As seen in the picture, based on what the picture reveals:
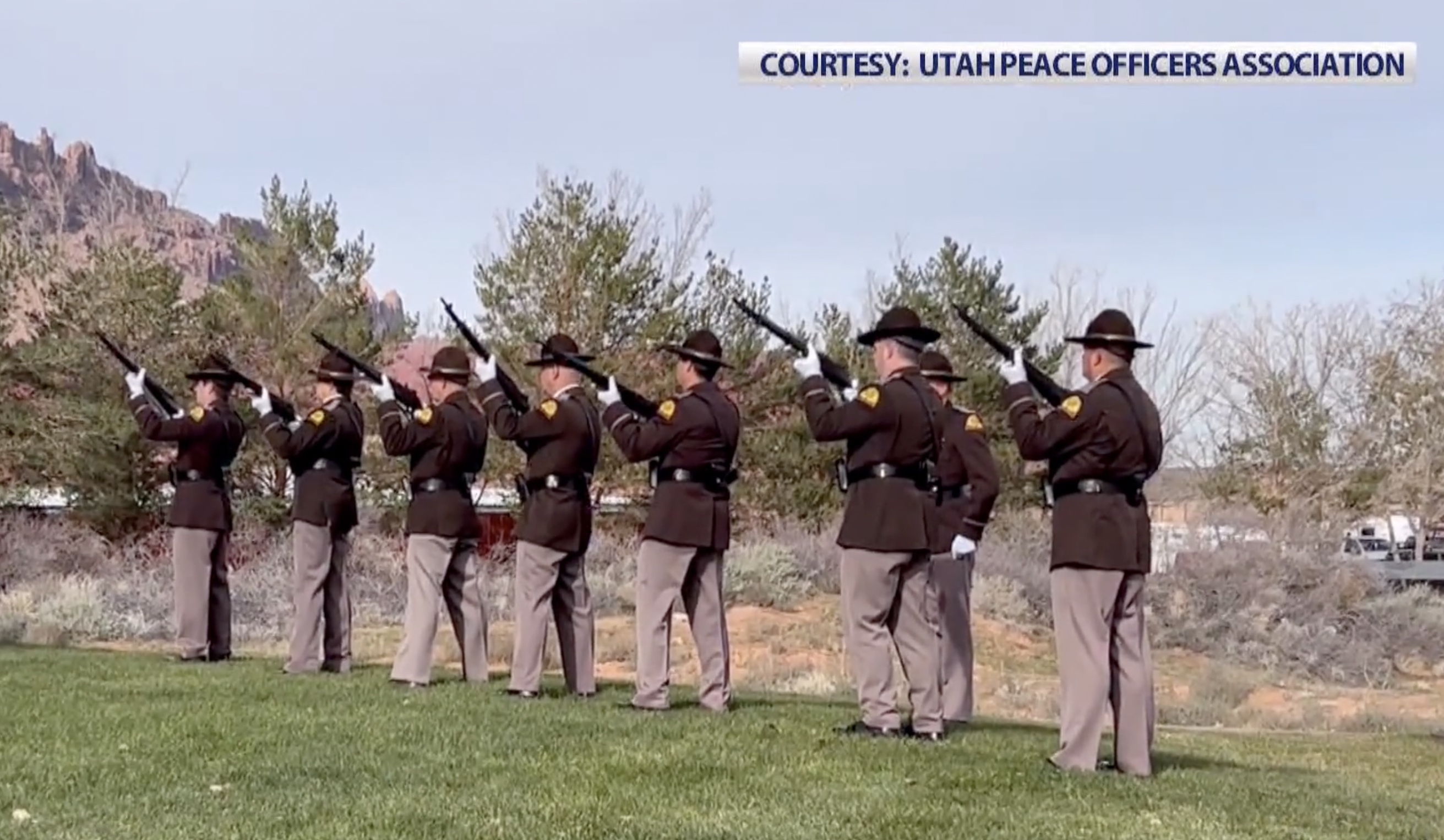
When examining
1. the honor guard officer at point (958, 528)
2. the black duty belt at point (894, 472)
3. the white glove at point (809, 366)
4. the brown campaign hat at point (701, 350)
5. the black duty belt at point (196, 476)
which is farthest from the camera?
the black duty belt at point (196, 476)

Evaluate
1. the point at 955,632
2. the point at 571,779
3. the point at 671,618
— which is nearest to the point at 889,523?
the point at 671,618

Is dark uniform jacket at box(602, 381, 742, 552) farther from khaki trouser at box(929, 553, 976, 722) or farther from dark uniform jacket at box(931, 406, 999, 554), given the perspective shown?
khaki trouser at box(929, 553, 976, 722)

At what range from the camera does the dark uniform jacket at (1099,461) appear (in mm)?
7223

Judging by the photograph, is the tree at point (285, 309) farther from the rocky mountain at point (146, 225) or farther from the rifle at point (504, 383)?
the rifle at point (504, 383)

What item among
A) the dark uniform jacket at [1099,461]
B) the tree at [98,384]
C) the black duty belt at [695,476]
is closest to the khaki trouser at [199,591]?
the black duty belt at [695,476]

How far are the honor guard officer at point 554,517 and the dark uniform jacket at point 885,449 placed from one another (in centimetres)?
199

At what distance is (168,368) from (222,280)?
3700 mm

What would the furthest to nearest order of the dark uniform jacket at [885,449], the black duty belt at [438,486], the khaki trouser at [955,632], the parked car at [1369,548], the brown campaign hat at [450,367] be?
the parked car at [1369,548] < the brown campaign hat at [450,367] < the black duty belt at [438,486] < the khaki trouser at [955,632] < the dark uniform jacket at [885,449]

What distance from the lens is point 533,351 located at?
26219 mm

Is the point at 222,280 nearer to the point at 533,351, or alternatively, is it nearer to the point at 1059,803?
the point at 533,351

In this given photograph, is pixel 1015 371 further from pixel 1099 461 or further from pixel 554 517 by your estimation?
pixel 554 517

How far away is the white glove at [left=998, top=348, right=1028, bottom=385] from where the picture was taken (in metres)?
7.64

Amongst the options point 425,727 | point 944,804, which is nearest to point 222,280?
point 425,727

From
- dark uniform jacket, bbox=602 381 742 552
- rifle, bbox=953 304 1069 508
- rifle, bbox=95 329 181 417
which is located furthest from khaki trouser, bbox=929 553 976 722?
rifle, bbox=95 329 181 417
